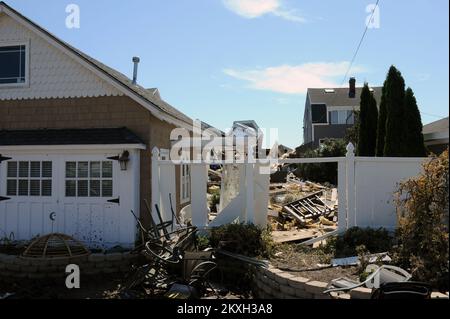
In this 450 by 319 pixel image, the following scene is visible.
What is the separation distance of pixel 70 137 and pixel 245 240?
4.82 m

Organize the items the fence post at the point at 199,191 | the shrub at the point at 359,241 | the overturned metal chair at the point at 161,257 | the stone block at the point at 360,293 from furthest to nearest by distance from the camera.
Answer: the fence post at the point at 199,191 < the shrub at the point at 359,241 < the overturned metal chair at the point at 161,257 < the stone block at the point at 360,293

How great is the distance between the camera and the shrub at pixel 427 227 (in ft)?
18.6

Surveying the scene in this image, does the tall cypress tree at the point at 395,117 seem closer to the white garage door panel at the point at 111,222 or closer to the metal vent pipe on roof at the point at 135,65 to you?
the white garage door panel at the point at 111,222

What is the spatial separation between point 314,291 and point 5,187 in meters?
7.79

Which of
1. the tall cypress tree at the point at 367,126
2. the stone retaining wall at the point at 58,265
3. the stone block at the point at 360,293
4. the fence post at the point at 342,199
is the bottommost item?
the stone retaining wall at the point at 58,265

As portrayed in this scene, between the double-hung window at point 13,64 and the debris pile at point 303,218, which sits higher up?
the double-hung window at point 13,64

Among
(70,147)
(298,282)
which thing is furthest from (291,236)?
(70,147)

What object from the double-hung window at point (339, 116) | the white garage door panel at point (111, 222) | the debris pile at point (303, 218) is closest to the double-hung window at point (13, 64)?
the white garage door panel at point (111, 222)

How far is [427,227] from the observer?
20.0 ft

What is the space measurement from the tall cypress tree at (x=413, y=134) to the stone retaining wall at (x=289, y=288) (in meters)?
6.04

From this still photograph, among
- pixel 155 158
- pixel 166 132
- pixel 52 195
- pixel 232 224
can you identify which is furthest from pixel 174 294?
pixel 166 132

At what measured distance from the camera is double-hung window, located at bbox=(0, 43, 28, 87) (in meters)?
10.4

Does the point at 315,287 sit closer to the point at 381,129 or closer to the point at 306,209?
the point at 306,209

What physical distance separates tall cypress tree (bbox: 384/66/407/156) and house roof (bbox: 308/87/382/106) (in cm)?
2768
